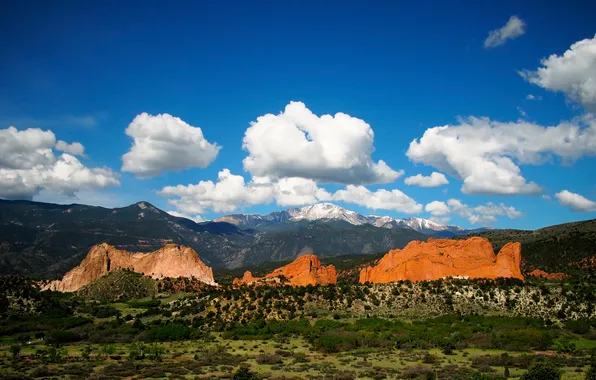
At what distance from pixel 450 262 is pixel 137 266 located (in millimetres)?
83692

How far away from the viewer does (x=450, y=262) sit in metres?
98.1

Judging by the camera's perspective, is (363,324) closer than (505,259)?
Yes

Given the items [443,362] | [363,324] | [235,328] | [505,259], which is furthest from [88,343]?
[505,259]

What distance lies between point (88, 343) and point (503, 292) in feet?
221

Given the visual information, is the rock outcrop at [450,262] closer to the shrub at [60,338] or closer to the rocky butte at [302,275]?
the rocky butte at [302,275]

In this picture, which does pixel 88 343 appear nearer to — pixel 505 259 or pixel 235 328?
pixel 235 328

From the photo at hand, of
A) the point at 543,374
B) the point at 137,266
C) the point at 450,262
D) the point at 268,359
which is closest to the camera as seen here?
the point at 543,374

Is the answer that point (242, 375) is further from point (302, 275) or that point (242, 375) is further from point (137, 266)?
point (137, 266)

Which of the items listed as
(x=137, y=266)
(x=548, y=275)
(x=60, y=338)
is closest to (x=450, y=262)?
(x=548, y=275)

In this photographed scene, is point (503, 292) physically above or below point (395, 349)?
above

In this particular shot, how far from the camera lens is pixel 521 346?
55.4m

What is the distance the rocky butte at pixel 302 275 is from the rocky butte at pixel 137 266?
16421mm

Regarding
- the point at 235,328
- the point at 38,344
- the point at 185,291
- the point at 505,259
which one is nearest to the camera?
the point at 38,344

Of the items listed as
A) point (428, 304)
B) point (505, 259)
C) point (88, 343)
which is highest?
point (505, 259)
